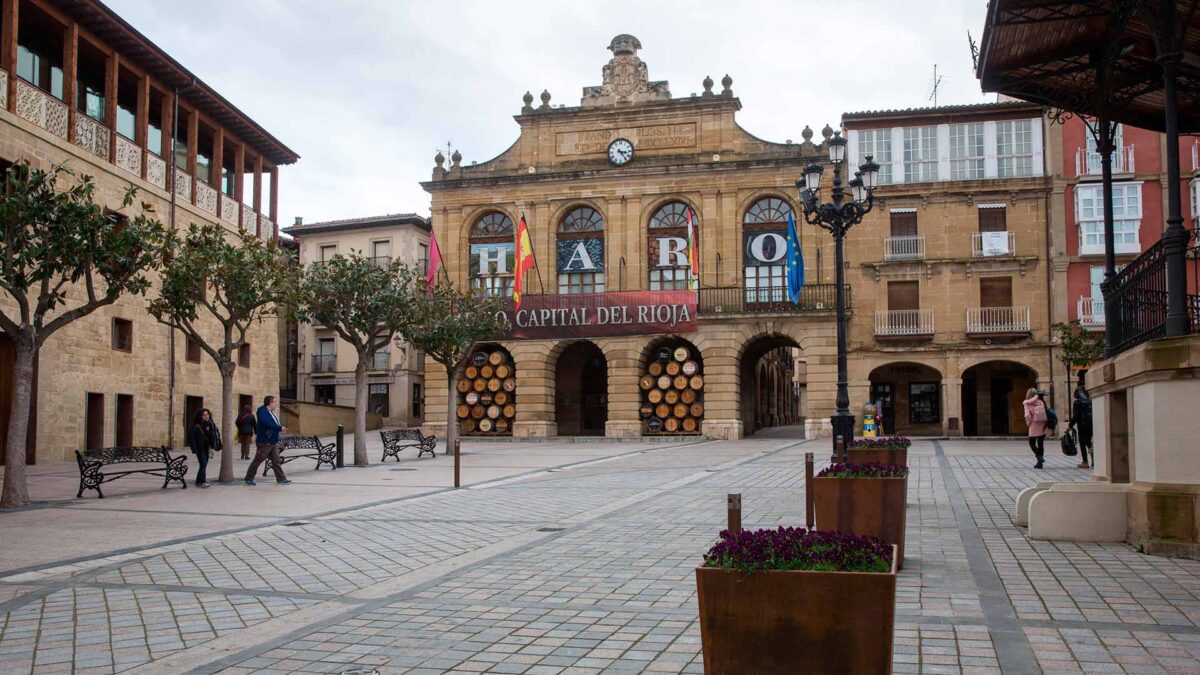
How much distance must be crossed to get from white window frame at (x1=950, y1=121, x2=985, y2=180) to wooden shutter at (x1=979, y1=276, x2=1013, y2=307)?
3.88 meters

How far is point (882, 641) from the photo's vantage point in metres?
3.89

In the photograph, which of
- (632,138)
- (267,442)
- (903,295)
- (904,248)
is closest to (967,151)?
(904,248)

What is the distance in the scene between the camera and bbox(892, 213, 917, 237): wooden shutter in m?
38.4

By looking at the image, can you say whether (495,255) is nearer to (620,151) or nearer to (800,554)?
(620,151)

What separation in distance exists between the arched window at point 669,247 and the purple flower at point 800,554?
117 ft

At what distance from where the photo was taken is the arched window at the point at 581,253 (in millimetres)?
41281

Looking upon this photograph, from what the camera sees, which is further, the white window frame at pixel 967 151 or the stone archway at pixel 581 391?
the stone archway at pixel 581 391

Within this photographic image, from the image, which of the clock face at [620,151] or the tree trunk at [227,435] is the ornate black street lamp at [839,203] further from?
the clock face at [620,151]

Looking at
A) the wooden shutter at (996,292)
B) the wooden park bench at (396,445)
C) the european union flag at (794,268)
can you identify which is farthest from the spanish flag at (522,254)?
the wooden shutter at (996,292)

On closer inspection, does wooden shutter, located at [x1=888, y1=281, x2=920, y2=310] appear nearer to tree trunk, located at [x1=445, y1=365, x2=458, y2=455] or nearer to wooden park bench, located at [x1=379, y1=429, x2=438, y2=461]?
tree trunk, located at [x1=445, y1=365, x2=458, y2=455]

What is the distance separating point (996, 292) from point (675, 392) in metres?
12.5

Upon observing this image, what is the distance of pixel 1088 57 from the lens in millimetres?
11648

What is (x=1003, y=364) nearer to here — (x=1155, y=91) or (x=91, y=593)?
(x=1155, y=91)

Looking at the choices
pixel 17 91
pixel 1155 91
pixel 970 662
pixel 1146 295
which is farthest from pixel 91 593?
pixel 17 91
